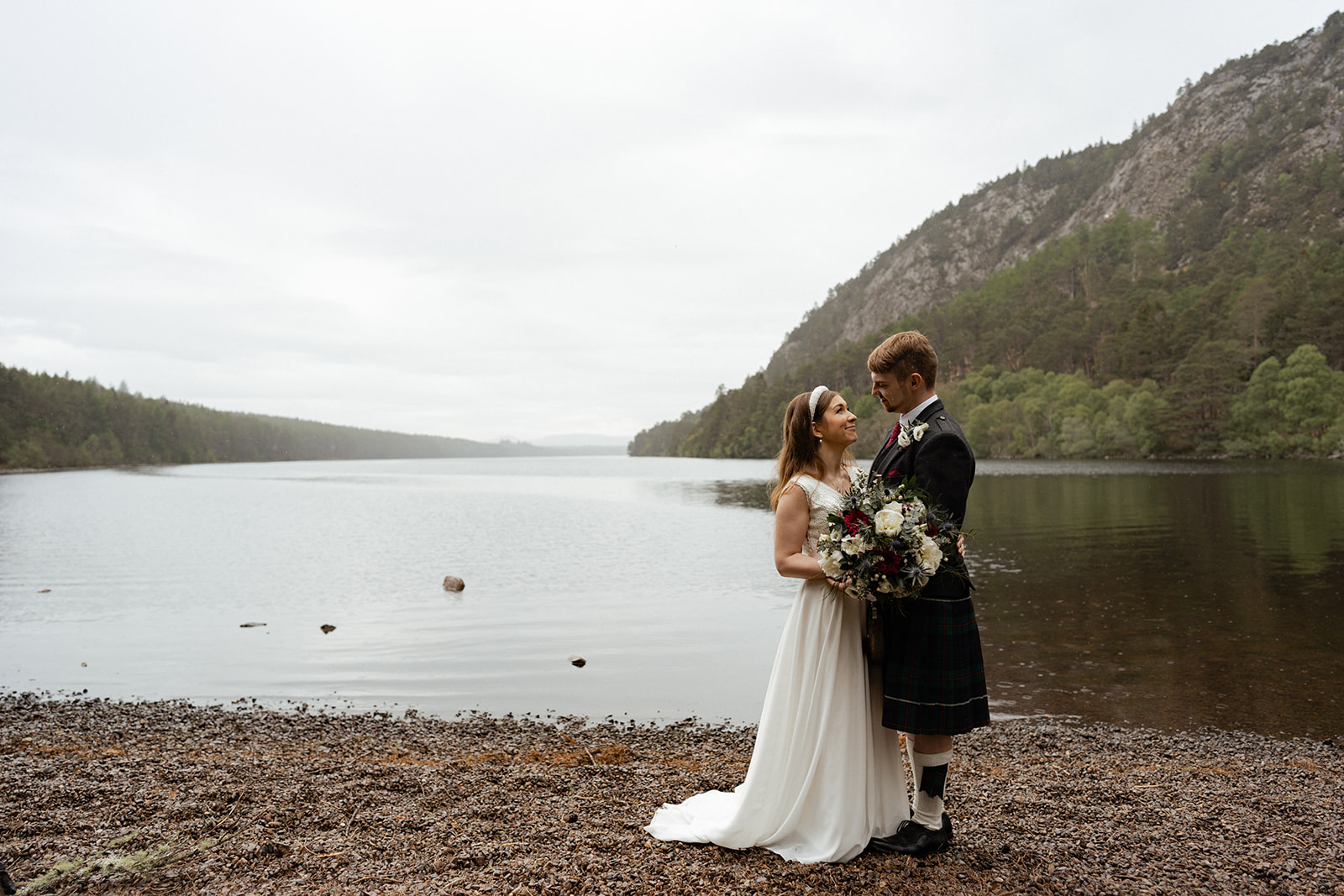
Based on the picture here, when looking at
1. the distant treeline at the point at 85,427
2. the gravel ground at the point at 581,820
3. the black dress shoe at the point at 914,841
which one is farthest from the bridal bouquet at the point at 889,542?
the distant treeline at the point at 85,427

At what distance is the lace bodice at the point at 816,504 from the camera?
180 inches

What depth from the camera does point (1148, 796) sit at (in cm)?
600

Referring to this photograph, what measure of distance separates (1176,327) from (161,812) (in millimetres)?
125009

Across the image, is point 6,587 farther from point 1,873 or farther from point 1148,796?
point 1148,796

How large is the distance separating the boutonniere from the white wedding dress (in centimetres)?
50

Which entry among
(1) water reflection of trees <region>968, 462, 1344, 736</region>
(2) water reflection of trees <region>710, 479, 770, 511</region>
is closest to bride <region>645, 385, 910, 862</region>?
(1) water reflection of trees <region>968, 462, 1344, 736</region>

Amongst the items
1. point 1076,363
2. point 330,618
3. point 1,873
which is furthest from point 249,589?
point 1076,363

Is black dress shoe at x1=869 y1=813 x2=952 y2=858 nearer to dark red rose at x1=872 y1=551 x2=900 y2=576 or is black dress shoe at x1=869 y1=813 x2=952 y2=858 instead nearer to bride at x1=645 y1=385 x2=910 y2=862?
bride at x1=645 y1=385 x2=910 y2=862

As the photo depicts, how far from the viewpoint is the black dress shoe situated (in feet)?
14.8

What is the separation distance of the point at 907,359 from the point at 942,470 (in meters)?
0.67

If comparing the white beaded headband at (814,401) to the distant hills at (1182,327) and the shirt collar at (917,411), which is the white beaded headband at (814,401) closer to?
the shirt collar at (917,411)

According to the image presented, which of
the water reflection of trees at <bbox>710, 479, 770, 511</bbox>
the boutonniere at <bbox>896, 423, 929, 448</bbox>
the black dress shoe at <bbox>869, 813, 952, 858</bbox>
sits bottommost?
the water reflection of trees at <bbox>710, 479, 770, 511</bbox>

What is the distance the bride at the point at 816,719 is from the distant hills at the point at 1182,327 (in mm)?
98818

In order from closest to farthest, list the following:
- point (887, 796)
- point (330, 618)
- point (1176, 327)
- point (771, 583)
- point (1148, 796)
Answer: point (887, 796), point (1148, 796), point (330, 618), point (771, 583), point (1176, 327)
